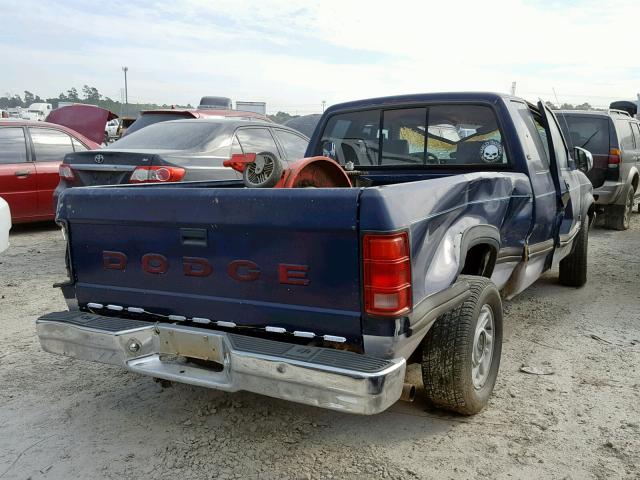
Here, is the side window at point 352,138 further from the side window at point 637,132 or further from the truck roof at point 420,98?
the side window at point 637,132

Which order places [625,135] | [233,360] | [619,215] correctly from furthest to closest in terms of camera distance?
1. [625,135]
2. [619,215]
3. [233,360]

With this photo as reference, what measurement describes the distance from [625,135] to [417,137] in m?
6.47

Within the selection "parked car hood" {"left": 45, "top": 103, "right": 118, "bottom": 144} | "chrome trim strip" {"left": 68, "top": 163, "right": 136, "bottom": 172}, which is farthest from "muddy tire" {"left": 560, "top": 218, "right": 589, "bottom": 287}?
"parked car hood" {"left": 45, "top": 103, "right": 118, "bottom": 144}

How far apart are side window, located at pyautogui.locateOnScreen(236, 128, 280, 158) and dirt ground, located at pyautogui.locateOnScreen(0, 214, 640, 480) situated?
3386 millimetres

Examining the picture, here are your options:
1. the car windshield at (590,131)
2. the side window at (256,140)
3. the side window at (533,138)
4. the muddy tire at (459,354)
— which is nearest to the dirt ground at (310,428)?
the muddy tire at (459,354)

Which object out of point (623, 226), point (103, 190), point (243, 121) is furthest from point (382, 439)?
point (623, 226)

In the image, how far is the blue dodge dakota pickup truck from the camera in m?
2.29

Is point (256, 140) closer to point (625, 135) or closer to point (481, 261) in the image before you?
point (481, 261)

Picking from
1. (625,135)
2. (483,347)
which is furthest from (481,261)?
(625,135)

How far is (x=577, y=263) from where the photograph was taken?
18.2ft

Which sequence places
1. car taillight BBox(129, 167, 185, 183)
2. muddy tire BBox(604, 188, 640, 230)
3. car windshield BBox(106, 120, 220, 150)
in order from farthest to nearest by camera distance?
muddy tire BBox(604, 188, 640, 230), car windshield BBox(106, 120, 220, 150), car taillight BBox(129, 167, 185, 183)

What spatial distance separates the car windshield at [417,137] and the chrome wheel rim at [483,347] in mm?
1279

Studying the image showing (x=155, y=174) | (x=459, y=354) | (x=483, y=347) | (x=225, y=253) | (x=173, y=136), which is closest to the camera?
(x=225, y=253)

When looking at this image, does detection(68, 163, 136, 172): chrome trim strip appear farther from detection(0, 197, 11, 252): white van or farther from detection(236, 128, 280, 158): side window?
detection(0, 197, 11, 252): white van
